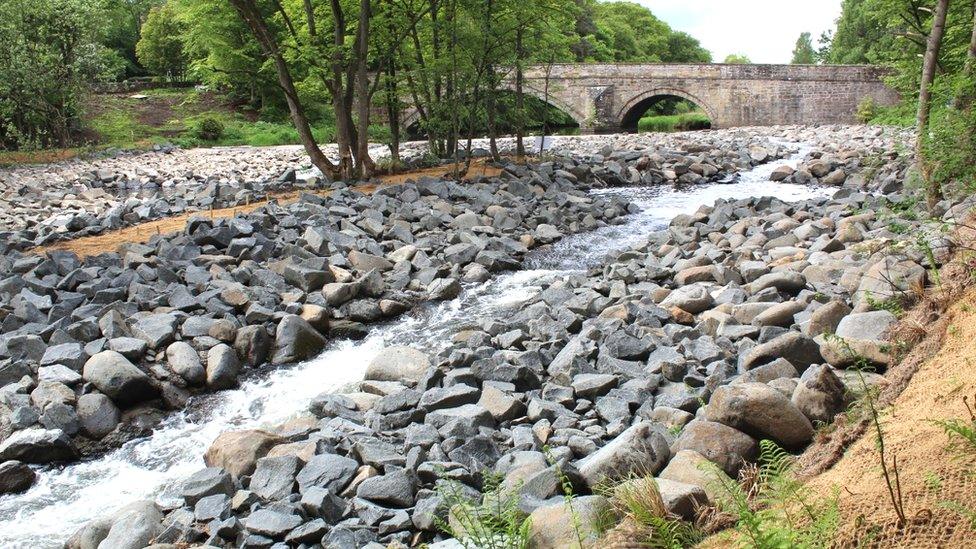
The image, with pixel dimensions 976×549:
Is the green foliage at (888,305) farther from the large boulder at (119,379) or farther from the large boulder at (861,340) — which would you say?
the large boulder at (119,379)

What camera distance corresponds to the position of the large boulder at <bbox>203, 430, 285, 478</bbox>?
5.12 metres

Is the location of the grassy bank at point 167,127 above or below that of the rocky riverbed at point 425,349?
above

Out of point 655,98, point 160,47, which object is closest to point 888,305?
point 655,98

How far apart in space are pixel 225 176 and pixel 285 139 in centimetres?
1276

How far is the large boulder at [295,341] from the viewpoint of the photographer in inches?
304

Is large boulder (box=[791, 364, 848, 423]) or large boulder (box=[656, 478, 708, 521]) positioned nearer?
large boulder (box=[656, 478, 708, 521])

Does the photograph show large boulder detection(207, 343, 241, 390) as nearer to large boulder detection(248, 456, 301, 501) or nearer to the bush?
large boulder detection(248, 456, 301, 501)

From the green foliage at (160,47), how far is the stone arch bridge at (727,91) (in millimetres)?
18664

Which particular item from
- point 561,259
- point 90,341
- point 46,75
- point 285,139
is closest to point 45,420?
point 90,341

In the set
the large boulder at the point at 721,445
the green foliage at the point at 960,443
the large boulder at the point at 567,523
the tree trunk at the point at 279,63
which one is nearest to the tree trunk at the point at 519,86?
the tree trunk at the point at 279,63

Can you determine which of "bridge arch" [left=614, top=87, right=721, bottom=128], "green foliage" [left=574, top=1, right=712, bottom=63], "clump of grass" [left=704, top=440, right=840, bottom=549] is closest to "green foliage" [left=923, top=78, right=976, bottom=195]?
"clump of grass" [left=704, top=440, right=840, bottom=549]

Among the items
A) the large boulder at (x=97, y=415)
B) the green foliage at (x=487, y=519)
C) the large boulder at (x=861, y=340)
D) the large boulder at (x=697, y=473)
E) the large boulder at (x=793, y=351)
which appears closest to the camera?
the green foliage at (x=487, y=519)

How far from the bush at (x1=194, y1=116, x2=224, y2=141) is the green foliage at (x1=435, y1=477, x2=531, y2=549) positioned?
31.3m

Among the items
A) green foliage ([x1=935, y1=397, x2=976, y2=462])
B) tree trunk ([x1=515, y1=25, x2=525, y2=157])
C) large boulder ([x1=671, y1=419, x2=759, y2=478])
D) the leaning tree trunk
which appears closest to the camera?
green foliage ([x1=935, y1=397, x2=976, y2=462])
